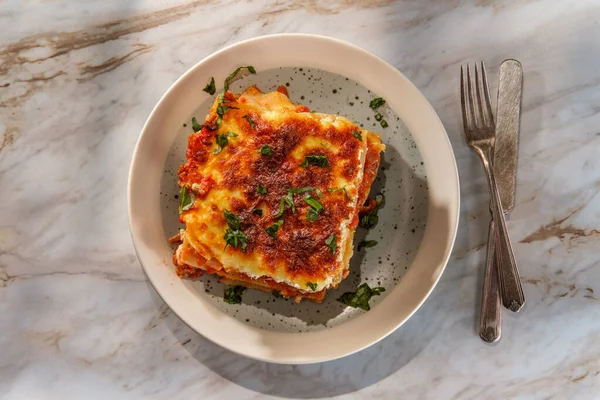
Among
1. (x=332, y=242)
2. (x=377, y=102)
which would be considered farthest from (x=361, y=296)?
(x=377, y=102)

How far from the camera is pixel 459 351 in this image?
324 cm

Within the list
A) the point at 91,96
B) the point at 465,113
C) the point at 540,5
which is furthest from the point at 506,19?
the point at 91,96

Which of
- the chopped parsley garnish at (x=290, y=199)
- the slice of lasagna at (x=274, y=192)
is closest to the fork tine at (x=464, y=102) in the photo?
the slice of lasagna at (x=274, y=192)

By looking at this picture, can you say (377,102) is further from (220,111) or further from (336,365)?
(336,365)

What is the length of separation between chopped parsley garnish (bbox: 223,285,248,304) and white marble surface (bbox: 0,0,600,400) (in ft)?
1.41

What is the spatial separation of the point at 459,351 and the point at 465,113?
1466mm

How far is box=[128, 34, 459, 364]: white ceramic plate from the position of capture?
294 cm

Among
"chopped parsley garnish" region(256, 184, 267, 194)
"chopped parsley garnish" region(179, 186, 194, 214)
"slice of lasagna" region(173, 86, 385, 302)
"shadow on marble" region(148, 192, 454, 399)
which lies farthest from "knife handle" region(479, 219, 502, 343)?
"chopped parsley garnish" region(179, 186, 194, 214)

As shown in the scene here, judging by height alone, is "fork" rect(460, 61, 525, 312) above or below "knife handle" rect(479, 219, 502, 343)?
above

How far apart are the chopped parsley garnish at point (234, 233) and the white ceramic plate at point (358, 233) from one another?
1.71 ft

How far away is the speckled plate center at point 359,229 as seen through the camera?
119 inches

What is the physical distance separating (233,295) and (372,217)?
92 cm

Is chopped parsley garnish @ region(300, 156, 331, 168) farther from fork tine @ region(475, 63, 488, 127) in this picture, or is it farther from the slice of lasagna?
fork tine @ region(475, 63, 488, 127)

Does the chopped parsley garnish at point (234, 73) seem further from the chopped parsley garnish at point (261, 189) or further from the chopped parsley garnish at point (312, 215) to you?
the chopped parsley garnish at point (312, 215)
